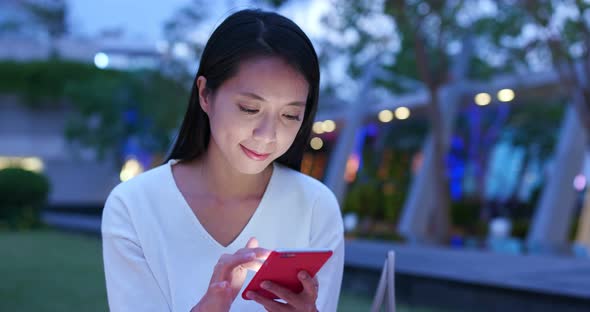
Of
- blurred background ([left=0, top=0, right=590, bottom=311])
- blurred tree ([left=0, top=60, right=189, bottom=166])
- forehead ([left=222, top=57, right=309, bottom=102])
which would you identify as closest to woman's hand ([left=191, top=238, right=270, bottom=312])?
forehead ([left=222, top=57, right=309, bottom=102])

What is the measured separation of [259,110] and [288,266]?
1.40 feet

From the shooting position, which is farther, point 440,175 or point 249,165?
point 440,175

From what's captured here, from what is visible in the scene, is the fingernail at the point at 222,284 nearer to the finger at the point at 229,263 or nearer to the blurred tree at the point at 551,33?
the finger at the point at 229,263

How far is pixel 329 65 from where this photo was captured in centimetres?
2312

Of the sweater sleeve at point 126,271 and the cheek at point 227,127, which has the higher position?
the cheek at point 227,127

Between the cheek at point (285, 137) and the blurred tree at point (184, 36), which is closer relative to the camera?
the cheek at point (285, 137)

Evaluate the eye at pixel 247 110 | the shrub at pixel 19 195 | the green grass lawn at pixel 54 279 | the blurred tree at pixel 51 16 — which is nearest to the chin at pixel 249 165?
the eye at pixel 247 110

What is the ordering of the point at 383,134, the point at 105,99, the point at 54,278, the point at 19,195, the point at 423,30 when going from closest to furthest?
the point at 54,278
the point at 423,30
the point at 19,195
the point at 383,134
the point at 105,99

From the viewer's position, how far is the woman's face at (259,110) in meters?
2.08

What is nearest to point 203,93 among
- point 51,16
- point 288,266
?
point 288,266

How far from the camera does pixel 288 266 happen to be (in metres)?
1.87

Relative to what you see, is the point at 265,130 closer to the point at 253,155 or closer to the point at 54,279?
the point at 253,155

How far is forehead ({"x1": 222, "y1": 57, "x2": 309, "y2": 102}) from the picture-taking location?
81.9 inches

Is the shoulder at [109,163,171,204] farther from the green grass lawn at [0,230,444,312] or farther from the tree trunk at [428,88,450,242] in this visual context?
→ the tree trunk at [428,88,450,242]
